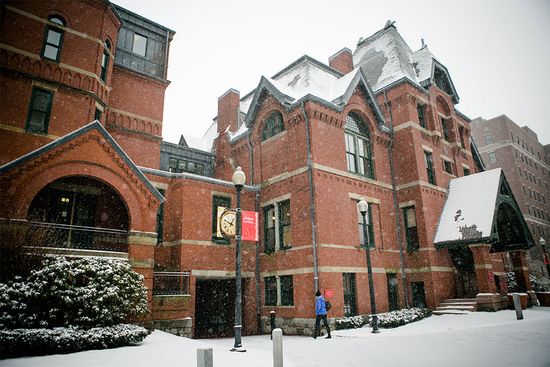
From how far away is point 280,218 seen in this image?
1875 centimetres

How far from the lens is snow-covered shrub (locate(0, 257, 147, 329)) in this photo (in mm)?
9477

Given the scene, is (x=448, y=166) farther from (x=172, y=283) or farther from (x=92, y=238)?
(x=92, y=238)

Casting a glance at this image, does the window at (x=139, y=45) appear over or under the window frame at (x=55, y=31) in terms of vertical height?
over

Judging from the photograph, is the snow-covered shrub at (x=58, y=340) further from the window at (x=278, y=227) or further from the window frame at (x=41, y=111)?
the window frame at (x=41, y=111)

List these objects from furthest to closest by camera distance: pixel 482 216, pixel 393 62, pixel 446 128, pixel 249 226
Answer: pixel 446 128 < pixel 393 62 < pixel 482 216 < pixel 249 226

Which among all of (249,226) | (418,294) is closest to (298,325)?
(249,226)

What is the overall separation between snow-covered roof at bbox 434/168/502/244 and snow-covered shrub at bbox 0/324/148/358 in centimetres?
1729

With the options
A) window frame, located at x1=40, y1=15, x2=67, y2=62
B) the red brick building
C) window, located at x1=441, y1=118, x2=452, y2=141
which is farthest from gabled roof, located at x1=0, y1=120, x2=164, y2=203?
window, located at x1=441, y1=118, x2=452, y2=141

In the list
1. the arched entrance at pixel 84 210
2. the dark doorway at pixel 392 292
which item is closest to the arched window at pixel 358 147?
the dark doorway at pixel 392 292

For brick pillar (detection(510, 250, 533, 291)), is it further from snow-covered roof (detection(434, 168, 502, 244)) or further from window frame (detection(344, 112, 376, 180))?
window frame (detection(344, 112, 376, 180))

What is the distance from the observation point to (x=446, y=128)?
25.6 meters

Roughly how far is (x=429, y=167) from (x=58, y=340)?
21647 millimetres

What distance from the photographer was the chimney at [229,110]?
83.9 ft

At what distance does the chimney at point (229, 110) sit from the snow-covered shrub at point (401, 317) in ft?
53.2
